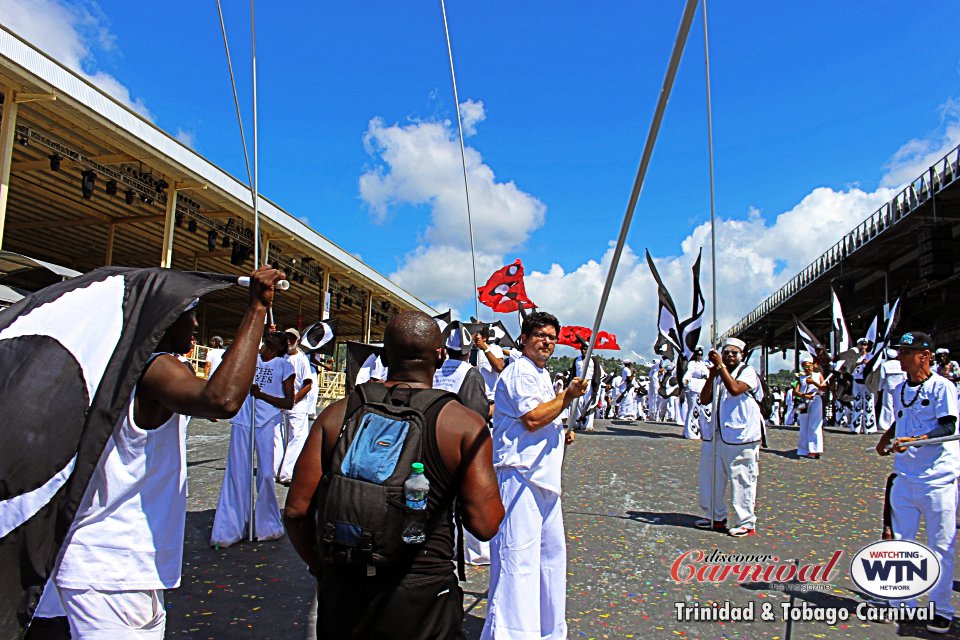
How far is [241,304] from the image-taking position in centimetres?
3162

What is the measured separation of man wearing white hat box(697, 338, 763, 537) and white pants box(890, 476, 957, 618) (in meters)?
2.06

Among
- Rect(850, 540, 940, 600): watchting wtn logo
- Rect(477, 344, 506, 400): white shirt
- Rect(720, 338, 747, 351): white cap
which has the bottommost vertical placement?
Rect(850, 540, 940, 600): watchting wtn logo

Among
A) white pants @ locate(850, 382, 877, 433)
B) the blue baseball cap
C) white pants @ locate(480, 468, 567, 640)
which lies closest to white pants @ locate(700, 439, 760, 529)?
the blue baseball cap

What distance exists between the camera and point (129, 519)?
2066 mm

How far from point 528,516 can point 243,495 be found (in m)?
3.46

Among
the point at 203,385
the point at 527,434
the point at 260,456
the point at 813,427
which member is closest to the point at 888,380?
the point at 813,427

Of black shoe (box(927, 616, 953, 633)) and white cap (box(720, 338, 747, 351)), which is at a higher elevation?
white cap (box(720, 338, 747, 351))

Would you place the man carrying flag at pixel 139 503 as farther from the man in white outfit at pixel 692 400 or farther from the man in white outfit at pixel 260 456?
the man in white outfit at pixel 692 400

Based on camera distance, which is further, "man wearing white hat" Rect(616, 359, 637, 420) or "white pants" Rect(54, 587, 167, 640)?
"man wearing white hat" Rect(616, 359, 637, 420)

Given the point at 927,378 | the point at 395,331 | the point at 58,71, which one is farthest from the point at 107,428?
the point at 58,71

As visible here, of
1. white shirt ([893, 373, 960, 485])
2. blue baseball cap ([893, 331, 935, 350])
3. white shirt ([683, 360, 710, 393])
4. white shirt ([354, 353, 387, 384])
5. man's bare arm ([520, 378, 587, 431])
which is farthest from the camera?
white shirt ([683, 360, 710, 393])

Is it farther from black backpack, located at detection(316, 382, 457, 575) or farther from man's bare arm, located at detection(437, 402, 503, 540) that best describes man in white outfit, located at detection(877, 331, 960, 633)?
black backpack, located at detection(316, 382, 457, 575)

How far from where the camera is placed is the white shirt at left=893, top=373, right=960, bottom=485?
437 centimetres

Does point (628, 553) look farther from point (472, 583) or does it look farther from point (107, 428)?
point (107, 428)
